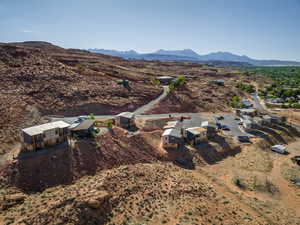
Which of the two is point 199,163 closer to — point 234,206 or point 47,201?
point 234,206

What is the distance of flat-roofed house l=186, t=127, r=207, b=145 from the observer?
121 feet

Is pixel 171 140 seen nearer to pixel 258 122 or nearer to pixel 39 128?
pixel 39 128

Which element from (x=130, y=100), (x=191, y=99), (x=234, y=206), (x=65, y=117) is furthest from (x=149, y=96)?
(x=234, y=206)

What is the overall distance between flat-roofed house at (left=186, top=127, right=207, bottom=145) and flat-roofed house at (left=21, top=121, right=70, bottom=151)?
2189 centimetres

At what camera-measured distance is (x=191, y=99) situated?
65500 millimetres

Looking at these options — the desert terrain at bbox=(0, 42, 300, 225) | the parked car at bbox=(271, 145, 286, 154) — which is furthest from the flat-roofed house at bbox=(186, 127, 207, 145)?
the parked car at bbox=(271, 145, 286, 154)

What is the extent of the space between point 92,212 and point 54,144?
12130 millimetres

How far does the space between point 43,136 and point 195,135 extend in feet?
83.6

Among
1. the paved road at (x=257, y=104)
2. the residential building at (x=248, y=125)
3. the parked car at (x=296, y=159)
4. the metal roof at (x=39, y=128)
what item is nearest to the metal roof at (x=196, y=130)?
the residential building at (x=248, y=125)

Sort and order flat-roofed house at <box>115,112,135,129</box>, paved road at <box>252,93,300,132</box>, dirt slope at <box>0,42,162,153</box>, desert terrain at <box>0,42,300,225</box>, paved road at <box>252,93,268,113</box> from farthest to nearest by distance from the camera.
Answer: paved road at <box>252,93,268,113</box>
paved road at <box>252,93,300,132</box>
flat-roofed house at <box>115,112,135,129</box>
dirt slope at <box>0,42,162,153</box>
desert terrain at <box>0,42,300,225</box>

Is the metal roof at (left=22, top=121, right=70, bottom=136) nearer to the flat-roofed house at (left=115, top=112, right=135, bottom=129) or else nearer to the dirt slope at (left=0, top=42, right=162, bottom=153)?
the dirt slope at (left=0, top=42, right=162, bottom=153)

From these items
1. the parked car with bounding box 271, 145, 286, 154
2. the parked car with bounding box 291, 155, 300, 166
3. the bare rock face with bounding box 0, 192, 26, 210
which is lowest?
the parked car with bounding box 291, 155, 300, 166

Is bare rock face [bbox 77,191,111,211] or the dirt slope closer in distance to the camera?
bare rock face [bbox 77,191,111,211]

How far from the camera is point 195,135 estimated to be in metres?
36.7
